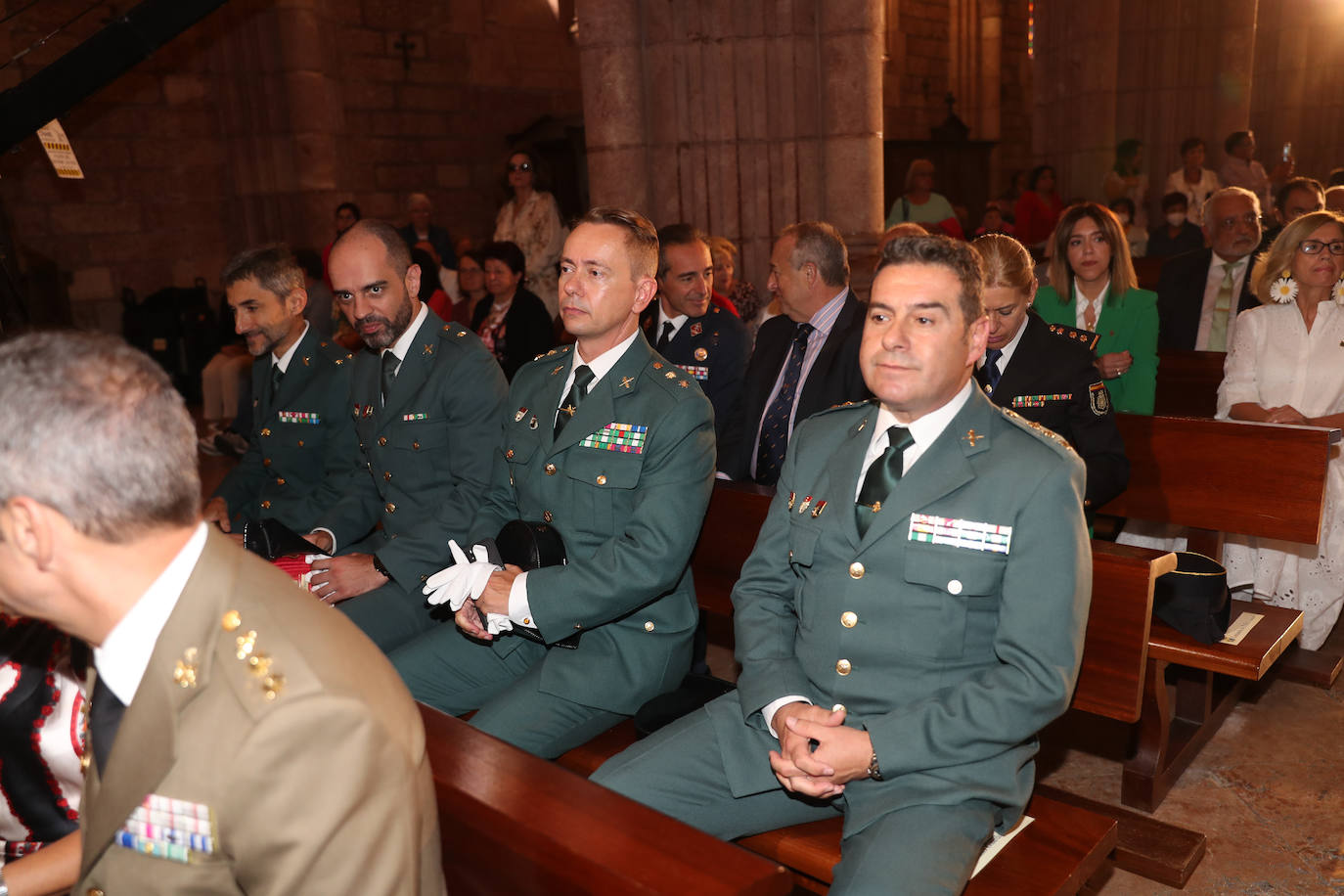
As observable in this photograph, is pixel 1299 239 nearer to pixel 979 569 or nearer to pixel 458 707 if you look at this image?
pixel 979 569

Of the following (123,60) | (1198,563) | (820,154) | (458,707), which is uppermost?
(123,60)

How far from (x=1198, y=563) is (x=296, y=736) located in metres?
2.48

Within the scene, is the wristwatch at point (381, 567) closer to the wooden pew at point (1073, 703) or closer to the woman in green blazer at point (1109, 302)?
the wooden pew at point (1073, 703)

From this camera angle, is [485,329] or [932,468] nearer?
[932,468]

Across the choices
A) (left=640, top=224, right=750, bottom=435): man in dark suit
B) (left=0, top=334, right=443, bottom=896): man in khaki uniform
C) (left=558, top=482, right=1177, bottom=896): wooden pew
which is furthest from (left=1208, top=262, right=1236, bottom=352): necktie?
(left=0, top=334, right=443, bottom=896): man in khaki uniform

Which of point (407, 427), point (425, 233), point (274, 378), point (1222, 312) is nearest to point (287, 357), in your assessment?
point (274, 378)

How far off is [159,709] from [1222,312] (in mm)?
5362

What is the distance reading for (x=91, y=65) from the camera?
6082mm

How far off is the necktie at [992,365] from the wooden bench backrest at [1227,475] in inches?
19.8

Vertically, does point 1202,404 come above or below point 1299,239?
below

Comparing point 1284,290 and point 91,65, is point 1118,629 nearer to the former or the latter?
point 1284,290

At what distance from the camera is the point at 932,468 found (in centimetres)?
186

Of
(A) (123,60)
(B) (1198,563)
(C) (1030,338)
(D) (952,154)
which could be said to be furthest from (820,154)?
(D) (952,154)

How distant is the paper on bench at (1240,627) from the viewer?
2652 mm
